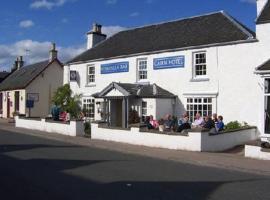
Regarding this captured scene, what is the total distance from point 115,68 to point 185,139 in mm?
11189

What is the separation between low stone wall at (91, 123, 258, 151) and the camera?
16.7 m

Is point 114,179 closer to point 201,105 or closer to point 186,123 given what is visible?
point 186,123

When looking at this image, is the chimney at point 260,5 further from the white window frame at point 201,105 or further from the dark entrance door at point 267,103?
the white window frame at point 201,105

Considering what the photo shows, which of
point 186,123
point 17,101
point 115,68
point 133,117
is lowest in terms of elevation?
point 186,123

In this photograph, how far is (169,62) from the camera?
23453 millimetres

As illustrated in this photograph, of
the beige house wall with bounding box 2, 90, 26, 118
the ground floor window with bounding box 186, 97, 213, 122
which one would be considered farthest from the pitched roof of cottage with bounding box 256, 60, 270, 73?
the beige house wall with bounding box 2, 90, 26, 118

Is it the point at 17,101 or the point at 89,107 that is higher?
the point at 17,101

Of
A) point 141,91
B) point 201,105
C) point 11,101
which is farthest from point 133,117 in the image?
point 11,101

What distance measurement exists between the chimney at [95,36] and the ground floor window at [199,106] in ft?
41.1

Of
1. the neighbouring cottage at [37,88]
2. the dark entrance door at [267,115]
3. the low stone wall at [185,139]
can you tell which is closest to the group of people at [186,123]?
the low stone wall at [185,139]

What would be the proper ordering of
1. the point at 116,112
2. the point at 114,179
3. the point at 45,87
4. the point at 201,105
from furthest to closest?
the point at 45,87 < the point at 116,112 < the point at 201,105 < the point at 114,179

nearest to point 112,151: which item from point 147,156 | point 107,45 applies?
point 147,156

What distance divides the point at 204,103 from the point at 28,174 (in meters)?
12.8

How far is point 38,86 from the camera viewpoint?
1503 inches
